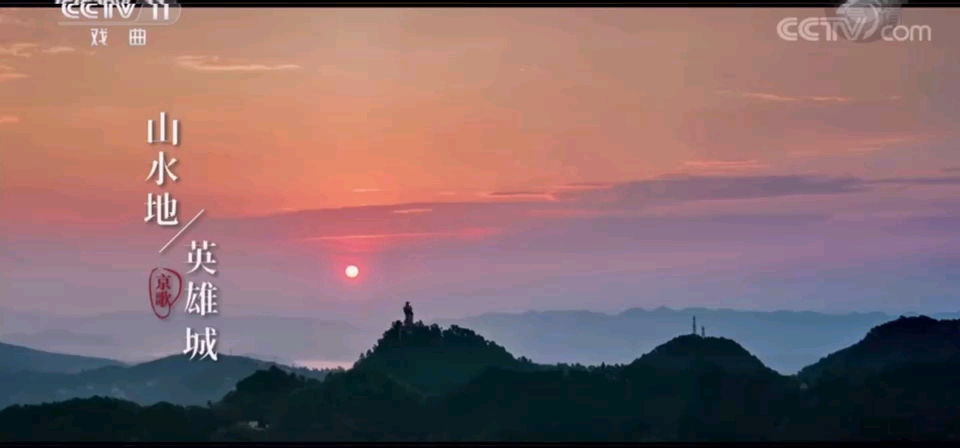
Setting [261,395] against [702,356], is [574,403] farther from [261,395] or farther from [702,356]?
[261,395]

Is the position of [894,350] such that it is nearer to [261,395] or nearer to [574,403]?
[574,403]

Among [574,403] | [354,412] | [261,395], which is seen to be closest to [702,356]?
[574,403]

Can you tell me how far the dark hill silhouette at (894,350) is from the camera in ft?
107

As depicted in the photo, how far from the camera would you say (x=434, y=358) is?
34969 mm

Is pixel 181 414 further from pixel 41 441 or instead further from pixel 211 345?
pixel 211 345

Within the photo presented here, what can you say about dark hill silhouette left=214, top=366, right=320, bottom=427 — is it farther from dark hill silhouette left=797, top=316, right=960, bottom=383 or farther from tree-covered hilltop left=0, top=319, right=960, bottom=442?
dark hill silhouette left=797, top=316, right=960, bottom=383

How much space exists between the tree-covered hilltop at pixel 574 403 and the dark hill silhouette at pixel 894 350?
51 mm

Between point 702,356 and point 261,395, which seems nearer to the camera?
point 261,395

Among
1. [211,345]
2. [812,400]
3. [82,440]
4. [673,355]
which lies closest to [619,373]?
[673,355]

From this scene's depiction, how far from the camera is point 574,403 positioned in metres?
32.7

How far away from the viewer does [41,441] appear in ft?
92.1

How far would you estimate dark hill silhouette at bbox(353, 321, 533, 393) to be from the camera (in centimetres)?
3391

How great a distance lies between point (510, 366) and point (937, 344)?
35.9ft

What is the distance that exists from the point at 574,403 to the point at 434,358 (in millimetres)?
4398
